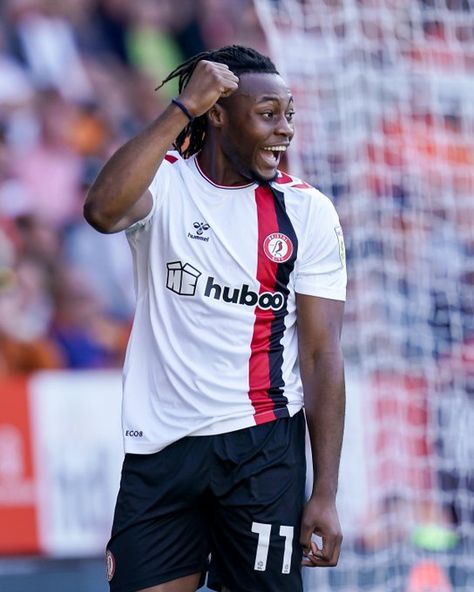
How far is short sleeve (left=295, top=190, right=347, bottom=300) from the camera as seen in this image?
3689mm

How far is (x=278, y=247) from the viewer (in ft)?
12.0

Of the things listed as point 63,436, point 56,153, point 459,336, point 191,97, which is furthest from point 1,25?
point 191,97

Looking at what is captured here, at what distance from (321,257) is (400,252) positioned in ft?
9.32

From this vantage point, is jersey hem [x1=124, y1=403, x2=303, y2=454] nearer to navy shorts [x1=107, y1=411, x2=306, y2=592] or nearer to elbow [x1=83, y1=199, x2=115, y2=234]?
navy shorts [x1=107, y1=411, x2=306, y2=592]

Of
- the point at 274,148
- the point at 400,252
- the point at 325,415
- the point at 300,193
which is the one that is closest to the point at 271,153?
the point at 274,148

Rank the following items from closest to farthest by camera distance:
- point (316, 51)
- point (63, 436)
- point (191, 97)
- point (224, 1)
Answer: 1. point (191, 97)
2. point (316, 51)
3. point (63, 436)
4. point (224, 1)

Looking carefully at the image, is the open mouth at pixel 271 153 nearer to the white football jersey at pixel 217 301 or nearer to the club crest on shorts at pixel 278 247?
the white football jersey at pixel 217 301

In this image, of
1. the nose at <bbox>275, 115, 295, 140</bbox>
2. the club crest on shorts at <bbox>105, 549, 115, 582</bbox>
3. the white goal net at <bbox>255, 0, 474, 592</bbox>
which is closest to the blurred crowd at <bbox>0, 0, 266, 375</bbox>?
the white goal net at <bbox>255, 0, 474, 592</bbox>

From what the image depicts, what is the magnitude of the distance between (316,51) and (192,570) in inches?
122

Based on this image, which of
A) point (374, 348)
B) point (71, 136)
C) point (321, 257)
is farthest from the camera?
point (71, 136)

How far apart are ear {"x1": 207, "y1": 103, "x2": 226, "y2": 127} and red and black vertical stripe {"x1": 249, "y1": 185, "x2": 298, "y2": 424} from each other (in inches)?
9.9

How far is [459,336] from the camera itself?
251 inches

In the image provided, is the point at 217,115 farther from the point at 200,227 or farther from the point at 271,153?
the point at 200,227

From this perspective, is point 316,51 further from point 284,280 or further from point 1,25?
point 1,25
